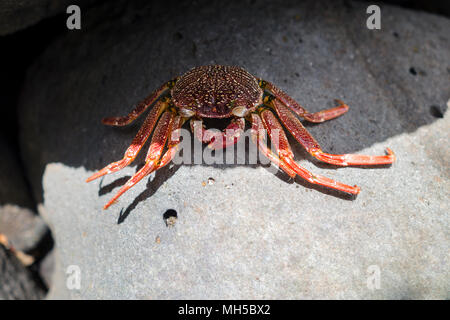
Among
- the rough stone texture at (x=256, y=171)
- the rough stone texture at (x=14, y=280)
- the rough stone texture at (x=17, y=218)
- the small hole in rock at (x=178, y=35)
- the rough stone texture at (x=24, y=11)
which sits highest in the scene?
the rough stone texture at (x=24, y=11)

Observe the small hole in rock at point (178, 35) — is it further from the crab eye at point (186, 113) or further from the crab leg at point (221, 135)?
the crab leg at point (221, 135)

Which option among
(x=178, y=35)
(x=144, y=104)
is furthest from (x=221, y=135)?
(x=178, y=35)

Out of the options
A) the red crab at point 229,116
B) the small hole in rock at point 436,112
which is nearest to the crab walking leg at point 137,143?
the red crab at point 229,116

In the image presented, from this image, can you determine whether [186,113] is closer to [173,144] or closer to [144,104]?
[173,144]

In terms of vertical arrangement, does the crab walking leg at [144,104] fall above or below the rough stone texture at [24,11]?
below

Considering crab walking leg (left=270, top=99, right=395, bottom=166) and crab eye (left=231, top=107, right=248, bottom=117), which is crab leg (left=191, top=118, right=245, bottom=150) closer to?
crab eye (left=231, top=107, right=248, bottom=117)

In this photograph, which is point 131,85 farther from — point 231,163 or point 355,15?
point 355,15

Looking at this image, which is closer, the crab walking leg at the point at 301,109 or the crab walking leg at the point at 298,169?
the crab walking leg at the point at 298,169
